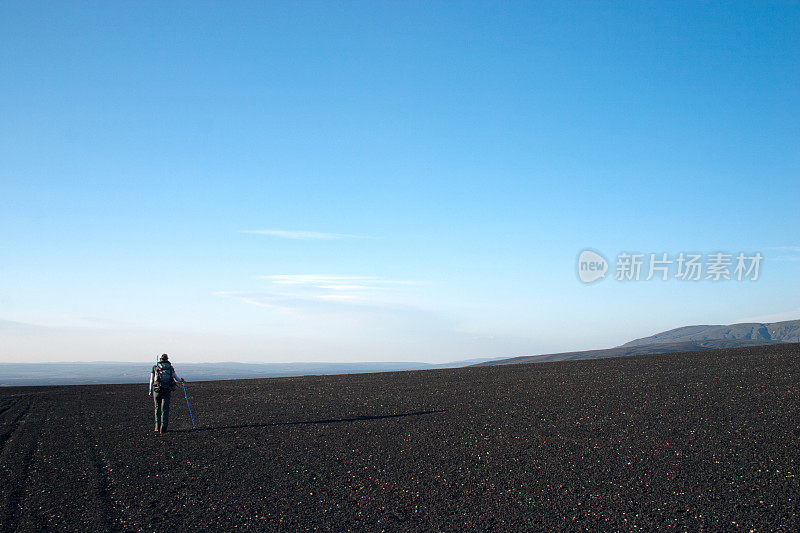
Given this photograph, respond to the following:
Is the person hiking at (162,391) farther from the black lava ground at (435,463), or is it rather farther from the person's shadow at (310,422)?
the person's shadow at (310,422)

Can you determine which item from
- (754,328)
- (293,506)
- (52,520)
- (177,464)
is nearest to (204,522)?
(293,506)

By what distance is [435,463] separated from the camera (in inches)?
435

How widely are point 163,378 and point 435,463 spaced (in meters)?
9.38

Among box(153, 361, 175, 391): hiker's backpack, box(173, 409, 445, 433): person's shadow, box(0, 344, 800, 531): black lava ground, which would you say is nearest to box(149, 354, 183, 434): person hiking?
box(153, 361, 175, 391): hiker's backpack

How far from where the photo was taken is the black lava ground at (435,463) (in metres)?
7.93

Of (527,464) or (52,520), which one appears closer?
(52,520)

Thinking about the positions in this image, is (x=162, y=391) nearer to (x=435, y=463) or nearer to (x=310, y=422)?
(x=310, y=422)

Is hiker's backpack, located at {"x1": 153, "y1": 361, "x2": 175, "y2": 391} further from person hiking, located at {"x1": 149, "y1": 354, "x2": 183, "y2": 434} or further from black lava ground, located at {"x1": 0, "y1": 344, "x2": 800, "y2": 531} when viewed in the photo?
black lava ground, located at {"x1": 0, "y1": 344, "x2": 800, "y2": 531}

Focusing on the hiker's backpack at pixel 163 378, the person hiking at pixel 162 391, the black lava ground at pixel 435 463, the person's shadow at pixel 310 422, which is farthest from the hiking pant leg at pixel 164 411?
the person's shadow at pixel 310 422

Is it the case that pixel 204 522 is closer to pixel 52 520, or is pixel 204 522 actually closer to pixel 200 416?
pixel 52 520

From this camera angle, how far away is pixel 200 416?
19781mm

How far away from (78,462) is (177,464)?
2.58 m

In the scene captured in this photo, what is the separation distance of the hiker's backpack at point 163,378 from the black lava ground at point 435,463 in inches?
59.1

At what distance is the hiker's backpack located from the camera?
15.7 metres
